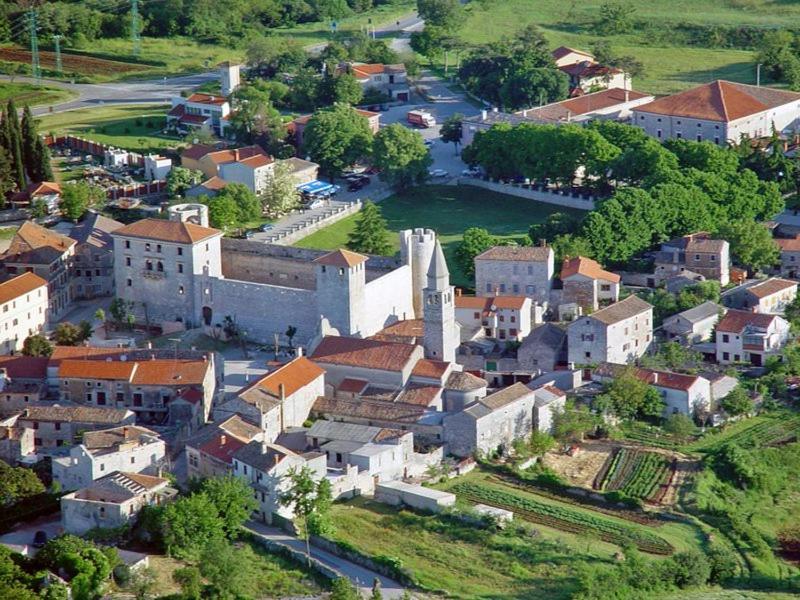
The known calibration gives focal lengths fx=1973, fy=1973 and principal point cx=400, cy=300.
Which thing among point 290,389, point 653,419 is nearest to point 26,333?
point 290,389

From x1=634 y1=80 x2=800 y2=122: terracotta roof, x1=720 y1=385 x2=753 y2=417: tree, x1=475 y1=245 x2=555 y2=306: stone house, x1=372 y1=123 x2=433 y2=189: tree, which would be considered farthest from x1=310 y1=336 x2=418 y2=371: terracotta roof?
x1=634 y1=80 x2=800 y2=122: terracotta roof

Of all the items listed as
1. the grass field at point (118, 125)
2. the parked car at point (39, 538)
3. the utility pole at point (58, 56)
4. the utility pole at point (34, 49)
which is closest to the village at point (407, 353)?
the parked car at point (39, 538)

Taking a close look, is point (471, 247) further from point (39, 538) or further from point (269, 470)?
point (39, 538)

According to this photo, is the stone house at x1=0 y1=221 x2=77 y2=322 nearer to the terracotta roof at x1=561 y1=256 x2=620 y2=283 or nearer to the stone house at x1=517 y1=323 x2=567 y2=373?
the stone house at x1=517 y1=323 x2=567 y2=373

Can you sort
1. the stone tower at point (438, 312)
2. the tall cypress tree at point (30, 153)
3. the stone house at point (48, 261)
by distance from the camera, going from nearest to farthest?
the stone tower at point (438, 312) → the stone house at point (48, 261) → the tall cypress tree at point (30, 153)

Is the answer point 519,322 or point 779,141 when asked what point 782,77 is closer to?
point 779,141

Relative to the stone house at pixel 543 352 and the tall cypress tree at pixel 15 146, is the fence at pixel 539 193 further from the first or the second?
the tall cypress tree at pixel 15 146
